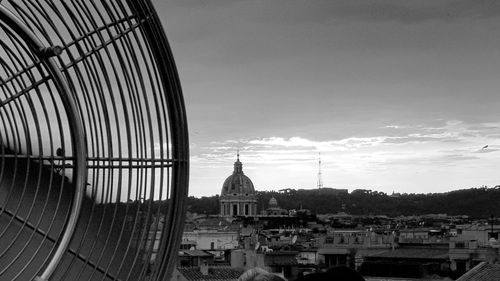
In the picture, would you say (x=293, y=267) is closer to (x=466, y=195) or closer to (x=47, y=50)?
(x=47, y=50)

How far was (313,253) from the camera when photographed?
5159cm

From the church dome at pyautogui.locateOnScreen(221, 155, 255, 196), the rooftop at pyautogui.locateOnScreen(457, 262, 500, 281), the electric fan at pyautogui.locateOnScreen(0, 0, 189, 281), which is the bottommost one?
the rooftop at pyautogui.locateOnScreen(457, 262, 500, 281)

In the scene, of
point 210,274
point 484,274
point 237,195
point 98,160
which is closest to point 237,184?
point 237,195

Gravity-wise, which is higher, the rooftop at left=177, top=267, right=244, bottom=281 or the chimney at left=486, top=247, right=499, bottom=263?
the chimney at left=486, top=247, right=499, bottom=263

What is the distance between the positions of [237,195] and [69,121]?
118852 mm

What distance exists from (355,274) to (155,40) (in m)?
2.42

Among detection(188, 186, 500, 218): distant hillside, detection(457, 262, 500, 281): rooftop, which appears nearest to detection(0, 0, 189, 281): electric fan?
detection(457, 262, 500, 281): rooftop

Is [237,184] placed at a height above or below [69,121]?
above

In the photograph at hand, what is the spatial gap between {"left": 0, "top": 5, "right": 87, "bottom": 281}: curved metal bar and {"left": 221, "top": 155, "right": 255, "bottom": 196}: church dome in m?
117

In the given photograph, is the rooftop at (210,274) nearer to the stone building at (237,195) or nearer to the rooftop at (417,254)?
the rooftop at (417,254)

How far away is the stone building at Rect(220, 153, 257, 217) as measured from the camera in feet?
402

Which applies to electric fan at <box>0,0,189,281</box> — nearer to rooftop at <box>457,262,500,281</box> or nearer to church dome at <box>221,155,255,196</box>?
rooftop at <box>457,262,500,281</box>

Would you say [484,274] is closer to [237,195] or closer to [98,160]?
[98,160]

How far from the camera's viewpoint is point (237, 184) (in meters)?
123
